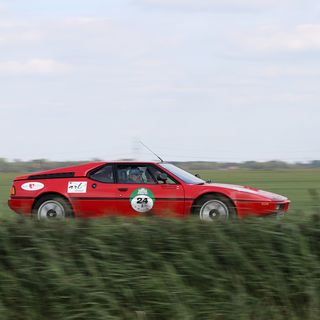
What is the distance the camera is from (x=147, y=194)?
12.3 m

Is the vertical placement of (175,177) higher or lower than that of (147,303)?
higher

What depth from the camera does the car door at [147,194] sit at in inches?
480

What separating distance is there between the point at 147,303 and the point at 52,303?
2.76ft

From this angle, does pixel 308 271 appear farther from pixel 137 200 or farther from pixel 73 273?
pixel 137 200

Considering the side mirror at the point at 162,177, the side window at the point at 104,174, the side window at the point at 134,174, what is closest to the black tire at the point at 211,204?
the side mirror at the point at 162,177

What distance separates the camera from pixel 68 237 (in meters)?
6.90

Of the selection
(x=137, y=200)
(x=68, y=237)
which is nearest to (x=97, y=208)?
(x=137, y=200)

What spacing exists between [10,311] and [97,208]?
5.78m

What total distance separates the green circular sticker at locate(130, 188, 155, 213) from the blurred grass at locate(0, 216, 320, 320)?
506 cm

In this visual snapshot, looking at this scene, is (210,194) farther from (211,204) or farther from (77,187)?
(77,187)

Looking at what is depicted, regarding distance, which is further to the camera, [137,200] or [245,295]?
[137,200]

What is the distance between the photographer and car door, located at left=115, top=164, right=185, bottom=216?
40.0ft

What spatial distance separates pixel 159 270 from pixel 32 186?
6.26 m

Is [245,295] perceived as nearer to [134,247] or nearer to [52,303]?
[134,247]
